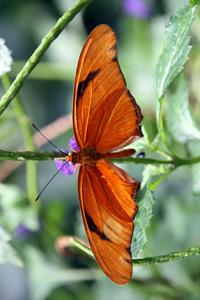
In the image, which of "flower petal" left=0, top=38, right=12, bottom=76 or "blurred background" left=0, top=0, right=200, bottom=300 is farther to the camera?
"blurred background" left=0, top=0, right=200, bottom=300

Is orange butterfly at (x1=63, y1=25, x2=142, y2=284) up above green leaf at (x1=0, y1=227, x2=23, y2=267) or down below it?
above

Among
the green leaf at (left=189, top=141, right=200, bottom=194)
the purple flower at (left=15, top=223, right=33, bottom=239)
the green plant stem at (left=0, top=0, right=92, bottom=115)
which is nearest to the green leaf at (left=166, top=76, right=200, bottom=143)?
the green leaf at (left=189, top=141, right=200, bottom=194)

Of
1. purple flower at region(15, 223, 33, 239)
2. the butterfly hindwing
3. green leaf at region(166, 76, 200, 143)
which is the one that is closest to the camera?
the butterfly hindwing

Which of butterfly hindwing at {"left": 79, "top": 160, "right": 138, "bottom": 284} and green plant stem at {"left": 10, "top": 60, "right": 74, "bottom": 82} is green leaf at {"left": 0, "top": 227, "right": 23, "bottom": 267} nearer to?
butterfly hindwing at {"left": 79, "top": 160, "right": 138, "bottom": 284}

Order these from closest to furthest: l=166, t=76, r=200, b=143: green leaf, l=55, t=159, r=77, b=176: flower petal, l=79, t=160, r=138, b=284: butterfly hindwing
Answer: l=79, t=160, r=138, b=284: butterfly hindwing → l=55, t=159, r=77, b=176: flower petal → l=166, t=76, r=200, b=143: green leaf

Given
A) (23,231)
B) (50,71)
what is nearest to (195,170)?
(23,231)

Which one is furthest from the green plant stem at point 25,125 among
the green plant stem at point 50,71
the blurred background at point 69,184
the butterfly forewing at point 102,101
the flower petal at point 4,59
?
the green plant stem at point 50,71

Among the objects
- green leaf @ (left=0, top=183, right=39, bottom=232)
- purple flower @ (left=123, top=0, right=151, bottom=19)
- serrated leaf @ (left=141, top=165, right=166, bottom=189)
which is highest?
purple flower @ (left=123, top=0, right=151, bottom=19)

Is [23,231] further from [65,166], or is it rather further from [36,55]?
[36,55]

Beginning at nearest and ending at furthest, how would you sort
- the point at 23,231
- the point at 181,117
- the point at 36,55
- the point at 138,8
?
the point at 36,55 → the point at 181,117 → the point at 23,231 → the point at 138,8
